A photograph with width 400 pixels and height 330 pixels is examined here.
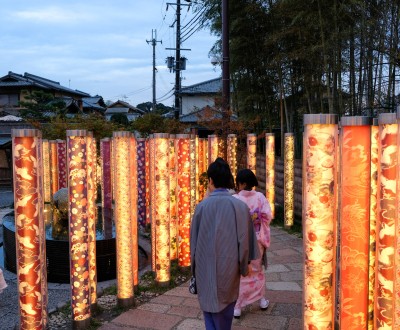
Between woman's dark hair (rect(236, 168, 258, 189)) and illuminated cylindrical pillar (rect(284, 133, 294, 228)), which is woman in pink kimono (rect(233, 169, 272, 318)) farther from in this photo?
illuminated cylindrical pillar (rect(284, 133, 294, 228))

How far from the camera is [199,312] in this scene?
4.47 m

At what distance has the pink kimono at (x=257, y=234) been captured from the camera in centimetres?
418

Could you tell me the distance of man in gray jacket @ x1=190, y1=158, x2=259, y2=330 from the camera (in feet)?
9.80

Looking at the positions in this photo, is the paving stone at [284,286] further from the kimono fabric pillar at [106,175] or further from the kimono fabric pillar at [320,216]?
the kimono fabric pillar at [106,175]

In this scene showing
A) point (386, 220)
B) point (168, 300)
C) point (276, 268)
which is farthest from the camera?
point (276, 268)

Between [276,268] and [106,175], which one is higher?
[106,175]

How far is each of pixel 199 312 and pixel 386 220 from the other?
2611 mm

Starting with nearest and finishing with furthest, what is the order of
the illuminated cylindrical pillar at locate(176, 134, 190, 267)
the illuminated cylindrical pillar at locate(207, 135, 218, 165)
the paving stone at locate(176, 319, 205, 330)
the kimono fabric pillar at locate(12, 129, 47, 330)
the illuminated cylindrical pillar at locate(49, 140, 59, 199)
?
the kimono fabric pillar at locate(12, 129, 47, 330) < the paving stone at locate(176, 319, 205, 330) < the illuminated cylindrical pillar at locate(176, 134, 190, 267) < the illuminated cylindrical pillar at locate(207, 135, 218, 165) < the illuminated cylindrical pillar at locate(49, 140, 59, 199)

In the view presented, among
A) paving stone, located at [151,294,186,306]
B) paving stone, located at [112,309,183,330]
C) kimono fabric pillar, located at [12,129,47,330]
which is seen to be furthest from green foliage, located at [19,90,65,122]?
kimono fabric pillar, located at [12,129,47,330]

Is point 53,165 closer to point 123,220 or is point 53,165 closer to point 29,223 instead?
point 123,220

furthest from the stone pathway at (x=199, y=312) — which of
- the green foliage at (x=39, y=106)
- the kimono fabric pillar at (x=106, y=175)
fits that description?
the green foliage at (x=39, y=106)

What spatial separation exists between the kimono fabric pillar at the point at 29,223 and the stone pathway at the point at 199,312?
0.83 m

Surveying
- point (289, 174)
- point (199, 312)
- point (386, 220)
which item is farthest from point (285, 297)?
point (289, 174)

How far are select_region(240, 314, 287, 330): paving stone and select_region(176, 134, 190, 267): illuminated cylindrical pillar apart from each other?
175 centimetres
